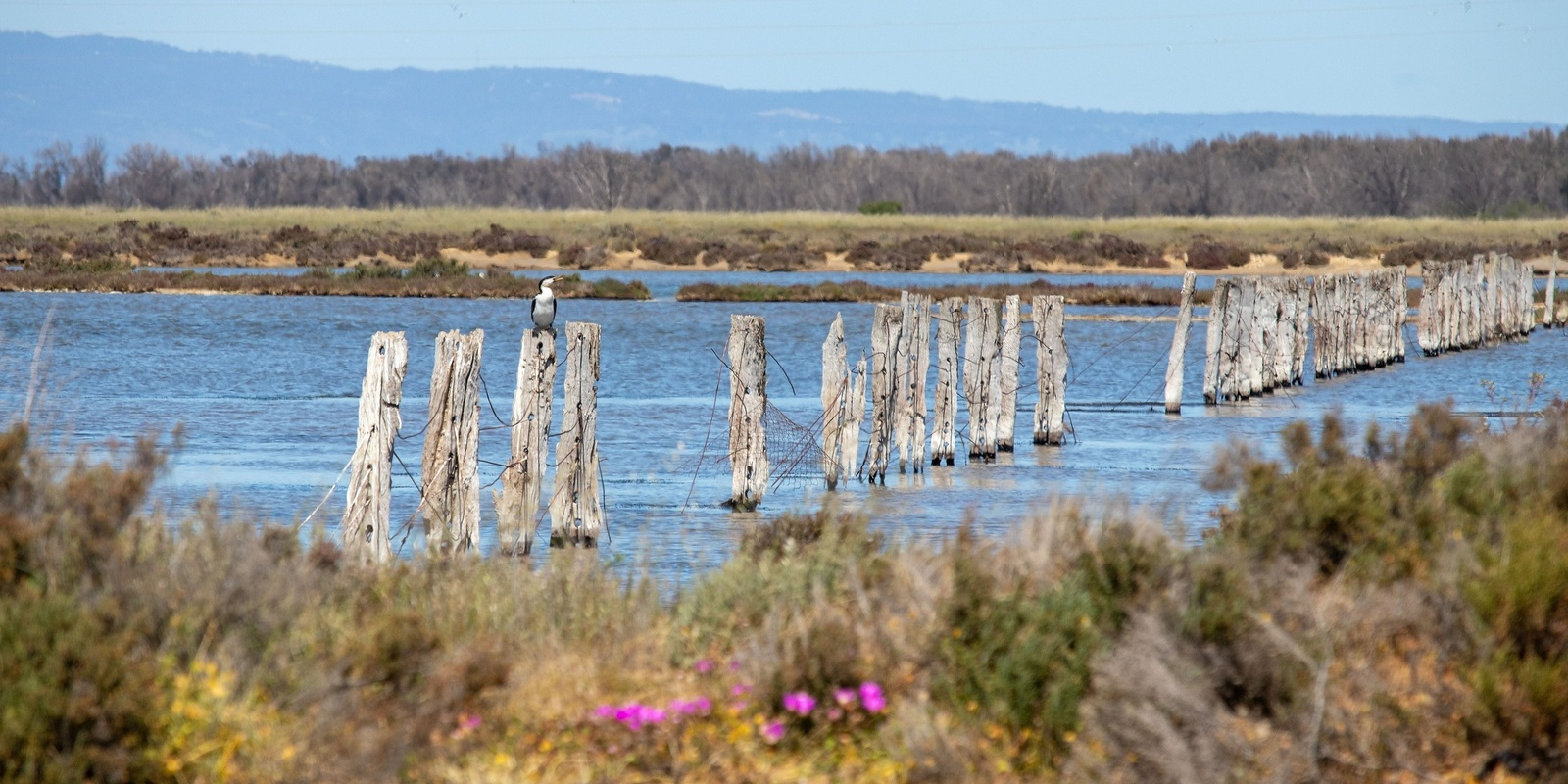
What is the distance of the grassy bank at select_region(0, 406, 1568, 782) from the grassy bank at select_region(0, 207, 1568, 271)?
4823 cm

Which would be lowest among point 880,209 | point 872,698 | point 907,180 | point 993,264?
point 872,698

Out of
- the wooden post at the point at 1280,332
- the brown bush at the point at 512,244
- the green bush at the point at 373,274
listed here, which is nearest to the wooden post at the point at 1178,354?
the wooden post at the point at 1280,332

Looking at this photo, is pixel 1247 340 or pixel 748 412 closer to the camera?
pixel 748 412

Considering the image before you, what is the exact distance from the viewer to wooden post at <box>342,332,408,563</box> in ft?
32.4

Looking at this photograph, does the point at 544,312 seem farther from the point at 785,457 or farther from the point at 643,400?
the point at 643,400

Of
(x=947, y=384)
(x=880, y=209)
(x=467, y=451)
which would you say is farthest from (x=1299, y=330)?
(x=880, y=209)

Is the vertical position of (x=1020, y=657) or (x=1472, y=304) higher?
(x=1472, y=304)

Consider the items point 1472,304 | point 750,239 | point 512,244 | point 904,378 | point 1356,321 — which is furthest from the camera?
point 750,239

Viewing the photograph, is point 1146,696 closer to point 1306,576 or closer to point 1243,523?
point 1306,576

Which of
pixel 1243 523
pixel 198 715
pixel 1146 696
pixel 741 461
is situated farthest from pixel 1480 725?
pixel 741 461

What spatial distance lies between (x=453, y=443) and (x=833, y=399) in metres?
4.69

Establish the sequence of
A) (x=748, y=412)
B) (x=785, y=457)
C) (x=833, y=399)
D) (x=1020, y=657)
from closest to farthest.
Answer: (x=1020, y=657) → (x=748, y=412) → (x=833, y=399) → (x=785, y=457)

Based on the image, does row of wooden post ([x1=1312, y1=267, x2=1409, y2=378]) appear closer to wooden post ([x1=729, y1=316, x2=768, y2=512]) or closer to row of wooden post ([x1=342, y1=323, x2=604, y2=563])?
wooden post ([x1=729, y1=316, x2=768, y2=512])

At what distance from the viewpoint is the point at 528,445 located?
11.1 meters
